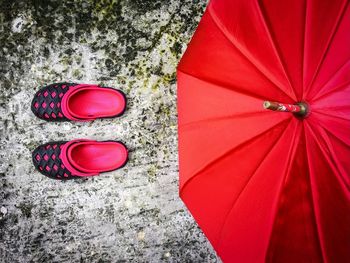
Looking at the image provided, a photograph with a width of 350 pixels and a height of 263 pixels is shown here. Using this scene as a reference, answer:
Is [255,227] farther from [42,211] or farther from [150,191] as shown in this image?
[42,211]

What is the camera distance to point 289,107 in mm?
1435

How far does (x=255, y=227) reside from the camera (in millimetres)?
1678

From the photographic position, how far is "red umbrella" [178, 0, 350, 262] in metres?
1.57

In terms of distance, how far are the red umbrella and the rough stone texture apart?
2.65 feet

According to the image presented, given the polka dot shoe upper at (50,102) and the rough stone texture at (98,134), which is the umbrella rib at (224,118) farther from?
the polka dot shoe upper at (50,102)

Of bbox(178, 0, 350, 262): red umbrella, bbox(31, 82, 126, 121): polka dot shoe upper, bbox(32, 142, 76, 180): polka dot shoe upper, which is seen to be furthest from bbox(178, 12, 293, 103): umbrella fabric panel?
bbox(32, 142, 76, 180): polka dot shoe upper

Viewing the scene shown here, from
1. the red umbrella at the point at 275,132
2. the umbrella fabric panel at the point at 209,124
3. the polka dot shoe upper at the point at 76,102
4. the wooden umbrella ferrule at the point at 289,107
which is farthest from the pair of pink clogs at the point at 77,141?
the wooden umbrella ferrule at the point at 289,107

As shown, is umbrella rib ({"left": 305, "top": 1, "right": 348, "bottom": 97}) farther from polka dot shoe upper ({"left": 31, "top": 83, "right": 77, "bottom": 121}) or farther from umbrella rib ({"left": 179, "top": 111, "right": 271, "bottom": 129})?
polka dot shoe upper ({"left": 31, "top": 83, "right": 77, "bottom": 121})

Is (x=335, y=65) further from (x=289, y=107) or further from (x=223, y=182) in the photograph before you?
(x=223, y=182)

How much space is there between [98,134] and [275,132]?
54.2 inches

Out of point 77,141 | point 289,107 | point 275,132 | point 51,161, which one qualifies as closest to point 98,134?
point 77,141

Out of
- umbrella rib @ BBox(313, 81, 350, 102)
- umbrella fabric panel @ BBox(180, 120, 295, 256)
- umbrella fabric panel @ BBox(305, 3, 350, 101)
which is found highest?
umbrella fabric panel @ BBox(305, 3, 350, 101)

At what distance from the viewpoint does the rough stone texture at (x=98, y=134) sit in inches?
102

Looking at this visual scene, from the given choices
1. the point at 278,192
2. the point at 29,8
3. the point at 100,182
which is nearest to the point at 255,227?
the point at 278,192
